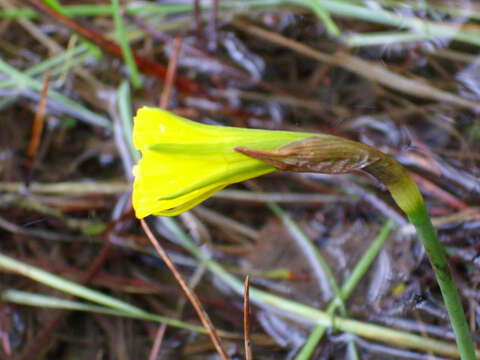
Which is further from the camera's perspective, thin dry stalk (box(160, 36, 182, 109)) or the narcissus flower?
thin dry stalk (box(160, 36, 182, 109))

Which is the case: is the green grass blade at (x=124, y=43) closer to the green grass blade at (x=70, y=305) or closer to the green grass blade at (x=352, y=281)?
the green grass blade at (x=70, y=305)

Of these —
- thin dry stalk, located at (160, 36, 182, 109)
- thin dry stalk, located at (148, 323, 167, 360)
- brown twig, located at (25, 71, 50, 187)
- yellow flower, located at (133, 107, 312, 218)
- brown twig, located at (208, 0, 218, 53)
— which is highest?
yellow flower, located at (133, 107, 312, 218)

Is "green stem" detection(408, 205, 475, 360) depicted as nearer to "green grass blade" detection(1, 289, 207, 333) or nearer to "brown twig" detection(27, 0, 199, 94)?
"green grass blade" detection(1, 289, 207, 333)

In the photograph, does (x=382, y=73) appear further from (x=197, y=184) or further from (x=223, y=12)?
(x=197, y=184)

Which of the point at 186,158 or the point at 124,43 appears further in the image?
the point at 124,43

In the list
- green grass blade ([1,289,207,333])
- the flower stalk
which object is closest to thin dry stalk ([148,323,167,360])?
green grass blade ([1,289,207,333])

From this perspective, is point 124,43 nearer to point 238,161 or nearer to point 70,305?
point 70,305

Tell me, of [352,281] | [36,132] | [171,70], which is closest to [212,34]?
[171,70]
